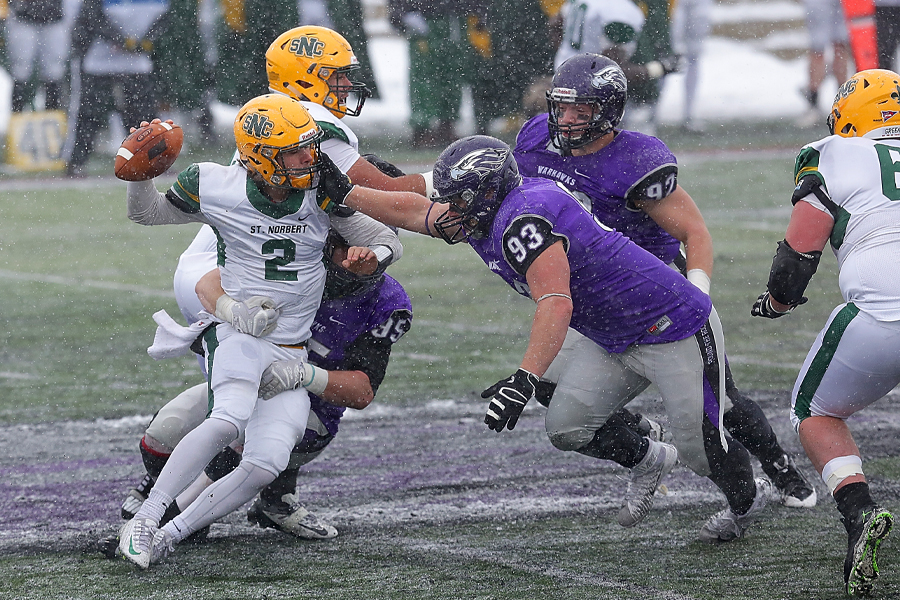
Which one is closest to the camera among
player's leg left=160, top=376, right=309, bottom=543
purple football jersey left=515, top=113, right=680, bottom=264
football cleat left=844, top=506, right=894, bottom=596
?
football cleat left=844, top=506, right=894, bottom=596

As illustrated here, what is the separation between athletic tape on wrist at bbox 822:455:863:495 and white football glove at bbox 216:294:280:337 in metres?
1.89

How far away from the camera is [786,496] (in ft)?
15.7

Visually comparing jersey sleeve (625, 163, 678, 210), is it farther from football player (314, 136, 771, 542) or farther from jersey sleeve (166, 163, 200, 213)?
jersey sleeve (166, 163, 200, 213)

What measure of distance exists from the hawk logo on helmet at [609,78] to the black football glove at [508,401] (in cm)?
133

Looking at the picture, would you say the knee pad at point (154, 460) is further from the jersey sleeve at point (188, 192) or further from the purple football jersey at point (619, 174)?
the purple football jersey at point (619, 174)

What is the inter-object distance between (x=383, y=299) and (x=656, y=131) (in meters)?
11.9

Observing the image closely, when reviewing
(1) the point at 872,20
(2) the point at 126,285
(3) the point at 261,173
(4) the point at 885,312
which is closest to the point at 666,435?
(4) the point at 885,312

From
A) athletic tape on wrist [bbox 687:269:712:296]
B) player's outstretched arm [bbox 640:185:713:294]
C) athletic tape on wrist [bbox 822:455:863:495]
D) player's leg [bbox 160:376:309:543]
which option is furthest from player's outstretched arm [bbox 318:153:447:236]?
athletic tape on wrist [bbox 822:455:863:495]

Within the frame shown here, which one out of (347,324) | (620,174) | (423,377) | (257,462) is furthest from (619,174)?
(423,377)

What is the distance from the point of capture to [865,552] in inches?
142

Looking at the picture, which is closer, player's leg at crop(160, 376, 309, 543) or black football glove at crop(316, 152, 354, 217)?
player's leg at crop(160, 376, 309, 543)

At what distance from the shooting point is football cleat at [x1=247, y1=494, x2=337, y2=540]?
4.46m

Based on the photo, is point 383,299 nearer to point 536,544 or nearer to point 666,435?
point 536,544

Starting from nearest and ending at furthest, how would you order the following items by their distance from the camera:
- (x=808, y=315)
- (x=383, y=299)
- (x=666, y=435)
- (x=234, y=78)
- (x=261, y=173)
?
(x=261, y=173)
(x=383, y=299)
(x=666, y=435)
(x=808, y=315)
(x=234, y=78)
